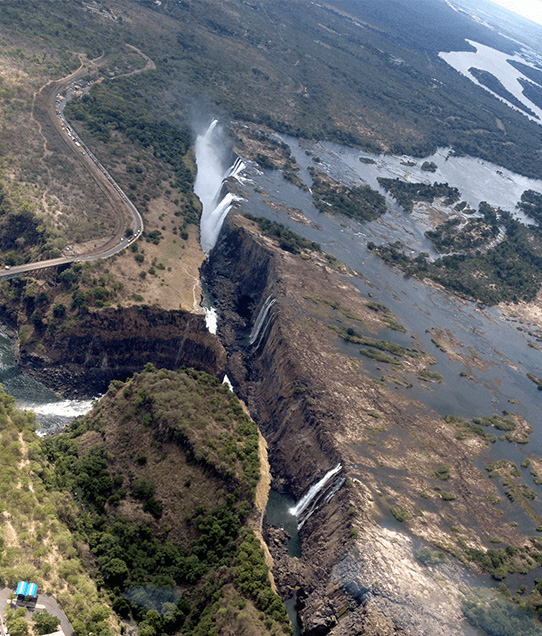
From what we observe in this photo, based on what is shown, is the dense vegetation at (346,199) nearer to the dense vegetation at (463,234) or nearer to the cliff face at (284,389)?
the dense vegetation at (463,234)

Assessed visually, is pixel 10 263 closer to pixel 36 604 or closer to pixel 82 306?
pixel 82 306

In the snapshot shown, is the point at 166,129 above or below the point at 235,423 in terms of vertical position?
above

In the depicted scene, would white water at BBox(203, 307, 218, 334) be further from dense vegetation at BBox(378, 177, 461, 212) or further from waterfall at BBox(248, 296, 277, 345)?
dense vegetation at BBox(378, 177, 461, 212)

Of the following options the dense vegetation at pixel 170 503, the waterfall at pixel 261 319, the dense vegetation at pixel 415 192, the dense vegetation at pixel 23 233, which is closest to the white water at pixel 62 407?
the dense vegetation at pixel 170 503

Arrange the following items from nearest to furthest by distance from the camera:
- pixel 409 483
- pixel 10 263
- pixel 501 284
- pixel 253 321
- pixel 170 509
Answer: pixel 170 509, pixel 409 483, pixel 10 263, pixel 253 321, pixel 501 284

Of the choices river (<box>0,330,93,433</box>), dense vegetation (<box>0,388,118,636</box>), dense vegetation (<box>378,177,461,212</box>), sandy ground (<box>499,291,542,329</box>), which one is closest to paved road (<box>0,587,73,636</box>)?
dense vegetation (<box>0,388,118,636</box>)

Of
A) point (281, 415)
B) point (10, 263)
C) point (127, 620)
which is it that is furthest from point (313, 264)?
point (127, 620)

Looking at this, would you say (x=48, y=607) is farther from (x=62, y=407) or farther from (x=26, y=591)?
(x=62, y=407)
